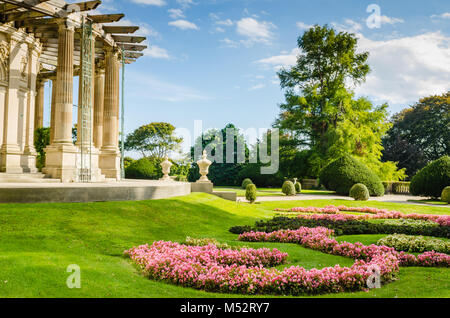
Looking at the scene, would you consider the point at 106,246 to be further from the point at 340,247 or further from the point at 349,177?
the point at 349,177

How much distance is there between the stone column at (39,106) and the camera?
26523mm

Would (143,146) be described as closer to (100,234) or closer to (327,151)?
(327,151)

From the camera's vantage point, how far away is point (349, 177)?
33.3 m

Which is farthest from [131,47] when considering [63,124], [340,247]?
[340,247]

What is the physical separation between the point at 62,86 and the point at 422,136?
5104 centimetres

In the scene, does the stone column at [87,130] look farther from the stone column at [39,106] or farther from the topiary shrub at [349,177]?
the topiary shrub at [349,177]

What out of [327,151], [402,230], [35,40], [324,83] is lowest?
[402,230]

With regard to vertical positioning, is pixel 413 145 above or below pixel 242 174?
above

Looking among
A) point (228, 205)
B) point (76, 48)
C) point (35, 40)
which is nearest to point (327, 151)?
point (228, 205)

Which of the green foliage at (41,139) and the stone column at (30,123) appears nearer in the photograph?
the stone column at (30,123)

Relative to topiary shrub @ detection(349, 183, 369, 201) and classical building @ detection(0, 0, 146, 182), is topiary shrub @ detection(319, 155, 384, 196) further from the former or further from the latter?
classical building @ detection(0, 0, 146, 182)

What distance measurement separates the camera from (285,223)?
1400 centimetres

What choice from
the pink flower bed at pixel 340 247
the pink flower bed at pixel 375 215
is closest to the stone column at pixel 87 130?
the pink flower bed at pixel 375 215

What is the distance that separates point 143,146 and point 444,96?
45845 mm
